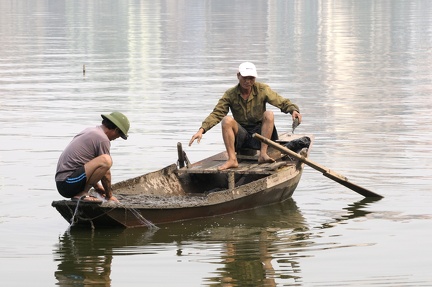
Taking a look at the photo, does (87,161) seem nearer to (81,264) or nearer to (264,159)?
(81,264)

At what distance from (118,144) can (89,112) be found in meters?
4.30

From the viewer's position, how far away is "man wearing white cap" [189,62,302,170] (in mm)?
14156

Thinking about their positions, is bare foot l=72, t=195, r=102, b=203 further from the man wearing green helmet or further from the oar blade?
the oar blade

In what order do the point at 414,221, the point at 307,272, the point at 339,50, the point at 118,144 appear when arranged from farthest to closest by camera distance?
the point at 339,50 → the point at 118,144 → the point at 414,221 → the point at 307,272

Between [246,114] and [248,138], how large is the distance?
12.9 inches

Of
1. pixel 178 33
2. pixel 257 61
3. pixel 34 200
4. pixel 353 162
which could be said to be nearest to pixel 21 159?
pixel 34 200

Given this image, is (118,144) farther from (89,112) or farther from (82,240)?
(82,240)

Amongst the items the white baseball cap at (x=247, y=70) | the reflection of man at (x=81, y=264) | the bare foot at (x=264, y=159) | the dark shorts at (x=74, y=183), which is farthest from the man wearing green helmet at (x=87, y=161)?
the bare foot at (x=264, y=159)

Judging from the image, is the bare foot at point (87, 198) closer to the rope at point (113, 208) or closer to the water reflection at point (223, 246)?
the rope at point (113, 208)

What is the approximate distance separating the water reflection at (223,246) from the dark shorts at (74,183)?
1.76 ft

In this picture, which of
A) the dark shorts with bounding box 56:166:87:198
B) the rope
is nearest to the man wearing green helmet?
the dark shorts with bounding box 56:166:87:198

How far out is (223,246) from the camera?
1201 cm

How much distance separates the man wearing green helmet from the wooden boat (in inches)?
8.4

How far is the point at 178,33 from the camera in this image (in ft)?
170
